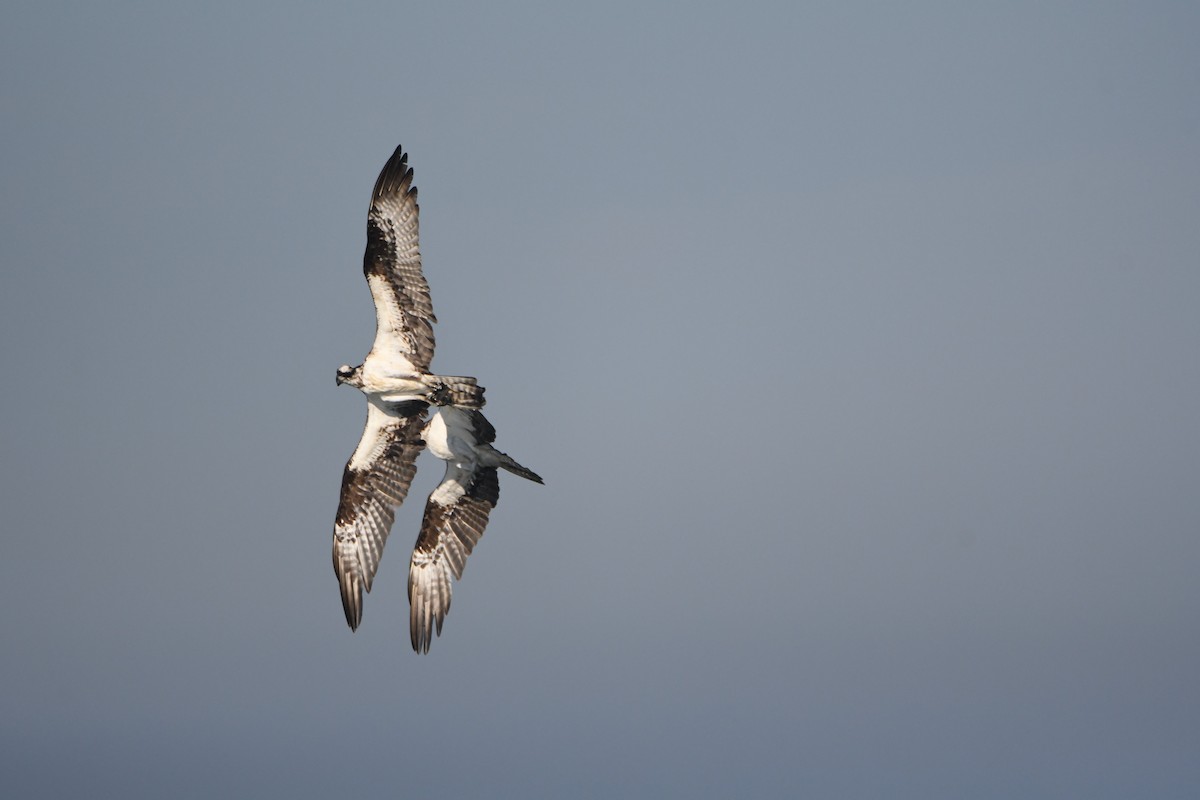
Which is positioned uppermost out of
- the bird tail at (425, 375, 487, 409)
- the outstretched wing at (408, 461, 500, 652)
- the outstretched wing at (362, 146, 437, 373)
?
the outstretched wing at (362, 146, 437, 373)

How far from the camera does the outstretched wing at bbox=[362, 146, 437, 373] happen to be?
36438 mm

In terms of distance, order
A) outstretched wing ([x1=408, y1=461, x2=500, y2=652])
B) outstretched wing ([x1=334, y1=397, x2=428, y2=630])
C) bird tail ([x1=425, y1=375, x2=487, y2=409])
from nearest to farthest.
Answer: bird tail ([x1=425, y1=375, x2=487, y2=409])
outstretched wing ([x1=334, y1=397, x2=428, y2=630])
outstretched wing ([x1=408, y1=461, x2=500, y2=652])

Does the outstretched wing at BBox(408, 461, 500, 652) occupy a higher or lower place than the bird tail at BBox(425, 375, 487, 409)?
lower

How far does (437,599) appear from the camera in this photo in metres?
39.2

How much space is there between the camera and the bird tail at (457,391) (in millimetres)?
35312

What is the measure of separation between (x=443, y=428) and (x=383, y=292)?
10.4 feet

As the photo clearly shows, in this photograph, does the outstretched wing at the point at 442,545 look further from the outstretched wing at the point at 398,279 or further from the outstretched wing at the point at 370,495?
the outstretched wing at the point at 398,279

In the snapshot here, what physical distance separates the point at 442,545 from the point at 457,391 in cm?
471

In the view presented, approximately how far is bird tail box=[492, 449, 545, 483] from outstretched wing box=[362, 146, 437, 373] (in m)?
2.40

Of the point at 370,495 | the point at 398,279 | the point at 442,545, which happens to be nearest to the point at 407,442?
the point at 370,495

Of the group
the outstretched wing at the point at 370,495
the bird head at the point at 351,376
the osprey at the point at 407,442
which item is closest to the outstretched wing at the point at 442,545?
the osprey at the point at 407,442

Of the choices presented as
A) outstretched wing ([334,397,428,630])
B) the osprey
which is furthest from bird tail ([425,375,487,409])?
outstretched wing ([334,397,428,630])

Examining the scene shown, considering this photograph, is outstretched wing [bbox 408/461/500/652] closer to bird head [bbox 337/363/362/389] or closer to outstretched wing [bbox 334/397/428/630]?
outstretched wing [bbox 334/397/428/630]

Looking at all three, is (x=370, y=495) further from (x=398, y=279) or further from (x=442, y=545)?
(x=398, y=279)
